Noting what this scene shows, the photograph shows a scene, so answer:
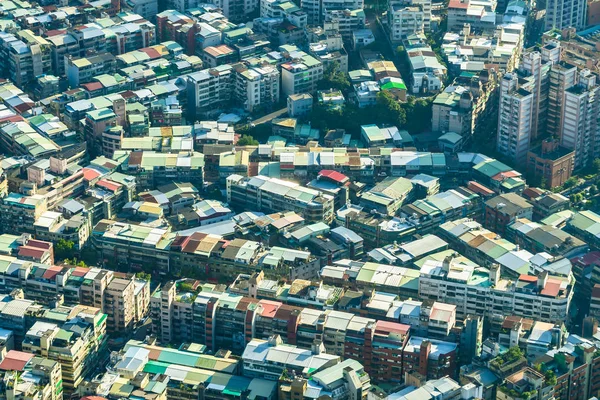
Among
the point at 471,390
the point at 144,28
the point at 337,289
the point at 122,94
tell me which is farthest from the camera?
the point at 144,28

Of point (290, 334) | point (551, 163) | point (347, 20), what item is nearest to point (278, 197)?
point (290, 334)

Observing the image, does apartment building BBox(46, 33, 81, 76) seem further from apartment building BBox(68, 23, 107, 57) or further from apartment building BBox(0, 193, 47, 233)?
apartment building BBox(0, 193, 47, 233)

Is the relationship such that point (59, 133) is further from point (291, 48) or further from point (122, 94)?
point (291, 48)

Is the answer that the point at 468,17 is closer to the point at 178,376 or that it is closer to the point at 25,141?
the point at 25,141

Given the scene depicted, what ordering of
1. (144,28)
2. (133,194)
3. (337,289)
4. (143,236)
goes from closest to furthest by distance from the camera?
(337,289) → (143,236) → (133,194) → (144,28)

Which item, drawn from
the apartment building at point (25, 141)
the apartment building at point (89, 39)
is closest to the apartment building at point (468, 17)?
the apartment building at point (89, 39)

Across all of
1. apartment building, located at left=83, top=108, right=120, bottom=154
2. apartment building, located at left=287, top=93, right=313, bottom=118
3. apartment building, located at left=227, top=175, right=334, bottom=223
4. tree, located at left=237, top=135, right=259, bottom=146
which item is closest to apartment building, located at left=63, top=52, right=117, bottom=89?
apartment building, located at left=83, top=108, right=120, bottom=154

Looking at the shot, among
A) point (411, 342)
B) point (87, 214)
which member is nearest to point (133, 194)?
point (87, 214)
